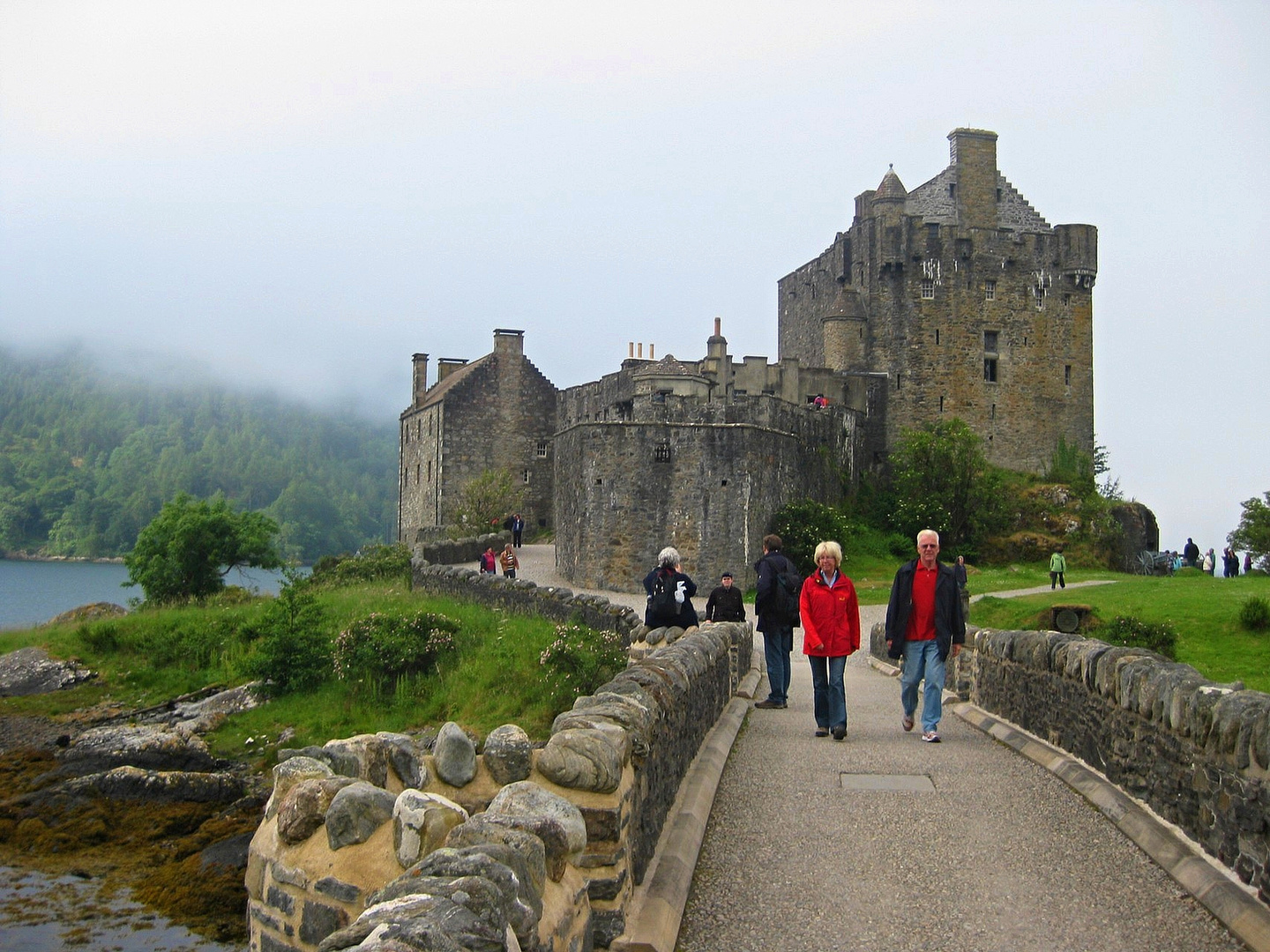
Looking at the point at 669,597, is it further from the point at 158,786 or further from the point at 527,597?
the point at 527,597

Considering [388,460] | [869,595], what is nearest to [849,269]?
[869,595]

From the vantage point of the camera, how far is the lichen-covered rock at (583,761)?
5.46 m

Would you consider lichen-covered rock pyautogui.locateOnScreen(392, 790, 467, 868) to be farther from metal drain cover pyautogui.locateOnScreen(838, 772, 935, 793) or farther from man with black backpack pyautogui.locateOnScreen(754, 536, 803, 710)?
man with black backpack pyautogui.locateOnScreen(754, 536, 803, 710)

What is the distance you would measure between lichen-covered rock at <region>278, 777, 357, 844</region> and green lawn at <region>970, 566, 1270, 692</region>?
1587 cm

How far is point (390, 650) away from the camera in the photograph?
72.4 ft

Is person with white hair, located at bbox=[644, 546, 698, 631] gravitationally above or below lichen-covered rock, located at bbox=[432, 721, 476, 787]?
above

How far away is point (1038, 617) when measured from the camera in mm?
23000

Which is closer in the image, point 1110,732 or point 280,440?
point 1110,732

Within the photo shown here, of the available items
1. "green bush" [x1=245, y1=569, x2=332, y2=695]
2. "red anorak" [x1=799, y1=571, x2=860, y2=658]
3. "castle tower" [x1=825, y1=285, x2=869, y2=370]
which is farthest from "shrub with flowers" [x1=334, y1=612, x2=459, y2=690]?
"castle tower" [x1=825, y1=285, x2=869, y2=370]

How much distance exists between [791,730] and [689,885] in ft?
16.3

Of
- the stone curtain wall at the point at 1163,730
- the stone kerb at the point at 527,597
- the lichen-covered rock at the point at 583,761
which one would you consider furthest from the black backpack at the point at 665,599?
the lichen-covered rock at the point at 583,761

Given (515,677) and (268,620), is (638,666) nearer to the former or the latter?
(515,677)

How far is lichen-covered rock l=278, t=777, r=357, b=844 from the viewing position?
529cm

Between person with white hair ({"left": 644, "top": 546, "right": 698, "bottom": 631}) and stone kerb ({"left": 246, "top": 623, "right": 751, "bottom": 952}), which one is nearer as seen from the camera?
stone kerb ({"left": 246, "top": 623, "right": 751, "bottom": 952})
